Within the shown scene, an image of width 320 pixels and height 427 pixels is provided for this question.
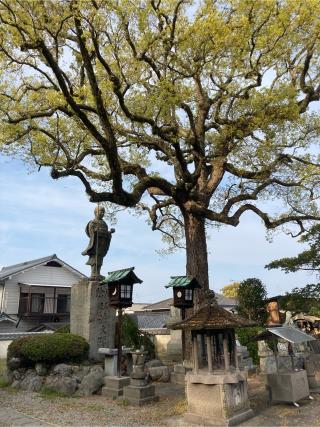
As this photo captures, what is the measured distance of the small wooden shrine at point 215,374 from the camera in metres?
6.70

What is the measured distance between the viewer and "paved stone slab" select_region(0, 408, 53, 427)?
22.7 ft

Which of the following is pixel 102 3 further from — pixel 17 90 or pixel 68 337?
pixel 68 337

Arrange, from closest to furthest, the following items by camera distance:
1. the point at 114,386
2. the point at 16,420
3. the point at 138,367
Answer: the point at 16,420 < the point at 138,367 < the point at 114,386

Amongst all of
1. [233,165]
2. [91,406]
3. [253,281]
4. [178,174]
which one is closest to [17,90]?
[178,174]

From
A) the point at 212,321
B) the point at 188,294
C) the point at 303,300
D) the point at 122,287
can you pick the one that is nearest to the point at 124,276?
the point at 122,287

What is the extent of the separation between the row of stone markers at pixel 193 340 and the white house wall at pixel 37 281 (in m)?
15.9

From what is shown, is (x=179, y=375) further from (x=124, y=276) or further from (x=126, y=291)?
(x=124, y=276)

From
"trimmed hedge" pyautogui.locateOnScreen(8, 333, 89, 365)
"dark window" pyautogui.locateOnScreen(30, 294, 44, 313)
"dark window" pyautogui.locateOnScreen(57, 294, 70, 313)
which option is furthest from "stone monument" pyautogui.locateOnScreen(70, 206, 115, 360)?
"dark window" pyautogui.locateOnScreen(57, 294, 70, 313)

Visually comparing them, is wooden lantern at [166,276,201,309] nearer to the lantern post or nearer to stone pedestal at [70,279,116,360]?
the lantern post

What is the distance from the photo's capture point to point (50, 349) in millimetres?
10281

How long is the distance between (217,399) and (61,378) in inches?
195

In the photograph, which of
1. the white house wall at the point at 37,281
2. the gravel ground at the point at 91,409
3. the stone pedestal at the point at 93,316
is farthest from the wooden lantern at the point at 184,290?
the white house wall at the point at 37,281

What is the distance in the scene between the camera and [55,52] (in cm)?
1115

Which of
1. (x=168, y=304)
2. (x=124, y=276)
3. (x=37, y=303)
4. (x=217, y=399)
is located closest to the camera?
(x=217, y=399)
